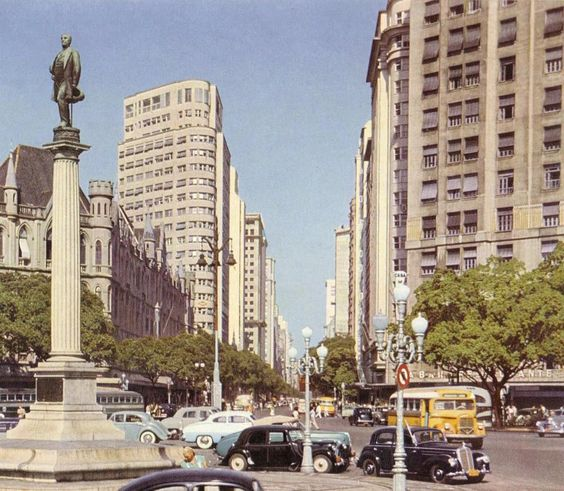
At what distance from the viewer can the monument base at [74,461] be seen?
21531mm

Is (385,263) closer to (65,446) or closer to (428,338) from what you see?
(428,338)

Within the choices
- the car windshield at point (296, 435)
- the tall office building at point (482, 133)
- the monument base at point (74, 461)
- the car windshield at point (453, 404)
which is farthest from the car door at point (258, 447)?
the tall office building at point (482, 133)

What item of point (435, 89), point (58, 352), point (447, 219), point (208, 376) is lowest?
point (208, 376)

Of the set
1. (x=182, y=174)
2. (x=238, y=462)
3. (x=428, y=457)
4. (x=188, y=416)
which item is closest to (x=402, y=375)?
(x=428, y=457)

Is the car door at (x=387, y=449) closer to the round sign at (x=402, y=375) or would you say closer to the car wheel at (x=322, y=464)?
the car wheel at (x=322, y=464)

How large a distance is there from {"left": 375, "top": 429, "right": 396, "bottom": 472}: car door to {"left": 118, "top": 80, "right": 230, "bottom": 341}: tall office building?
137065 mm

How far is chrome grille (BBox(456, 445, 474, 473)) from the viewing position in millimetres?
27969

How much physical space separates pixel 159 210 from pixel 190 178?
8.74 meters

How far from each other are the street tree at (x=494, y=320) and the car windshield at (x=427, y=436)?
32389 mm

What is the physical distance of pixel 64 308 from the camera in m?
26.9

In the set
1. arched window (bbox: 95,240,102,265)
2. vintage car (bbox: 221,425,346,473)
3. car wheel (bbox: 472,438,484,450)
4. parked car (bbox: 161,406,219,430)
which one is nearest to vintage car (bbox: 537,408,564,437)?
car wheel (bbox: 472,438,484,450)

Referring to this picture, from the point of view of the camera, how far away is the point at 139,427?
40719mm

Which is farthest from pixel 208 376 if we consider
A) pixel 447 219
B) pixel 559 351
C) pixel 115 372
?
pixel 559 351

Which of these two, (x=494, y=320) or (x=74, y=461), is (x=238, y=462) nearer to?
(x=74, y=461)
